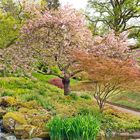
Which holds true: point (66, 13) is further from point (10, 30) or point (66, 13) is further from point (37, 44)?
point (10, 30)

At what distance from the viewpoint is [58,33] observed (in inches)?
953

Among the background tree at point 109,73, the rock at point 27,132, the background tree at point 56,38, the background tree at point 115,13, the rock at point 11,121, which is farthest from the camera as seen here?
the background tree at point 115,13

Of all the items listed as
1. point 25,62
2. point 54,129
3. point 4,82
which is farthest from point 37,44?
point 54,129

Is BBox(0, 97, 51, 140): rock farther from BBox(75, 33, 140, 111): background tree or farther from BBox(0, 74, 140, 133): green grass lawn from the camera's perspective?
BBox(75, 33, 140, 111): background tree

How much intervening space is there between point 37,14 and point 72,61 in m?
3.83

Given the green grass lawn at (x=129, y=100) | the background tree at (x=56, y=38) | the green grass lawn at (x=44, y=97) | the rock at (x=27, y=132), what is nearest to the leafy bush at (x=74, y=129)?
the rock at (x=27, y=132)

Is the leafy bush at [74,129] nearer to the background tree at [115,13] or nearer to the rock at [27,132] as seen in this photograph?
the rock at [27,132]

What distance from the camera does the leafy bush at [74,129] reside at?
45.8ft

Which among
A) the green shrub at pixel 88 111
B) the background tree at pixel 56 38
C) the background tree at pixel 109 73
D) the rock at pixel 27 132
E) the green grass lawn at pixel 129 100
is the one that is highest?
the background tree at pixel 56 38

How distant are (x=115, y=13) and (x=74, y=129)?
2905 centimetres

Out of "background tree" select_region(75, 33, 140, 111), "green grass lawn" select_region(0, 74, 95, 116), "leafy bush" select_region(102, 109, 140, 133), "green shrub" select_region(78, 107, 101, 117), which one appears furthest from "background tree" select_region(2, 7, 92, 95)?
"leafy bush" select_region(102, 109, 140, 133)

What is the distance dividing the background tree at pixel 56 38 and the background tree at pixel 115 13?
16431 millimetres

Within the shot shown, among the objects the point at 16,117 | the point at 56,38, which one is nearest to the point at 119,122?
the point at 16,117

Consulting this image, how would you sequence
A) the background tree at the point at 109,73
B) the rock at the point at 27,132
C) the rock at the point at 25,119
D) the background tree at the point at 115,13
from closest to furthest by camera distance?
1. the rock at the point at 27,132
2. the rock at the point at 25,119
3. the background tree at the point at 109,73
4. the background tree at the point at 115,13
